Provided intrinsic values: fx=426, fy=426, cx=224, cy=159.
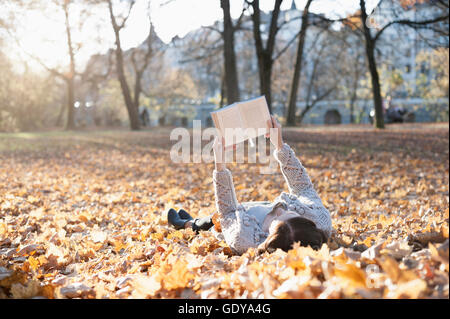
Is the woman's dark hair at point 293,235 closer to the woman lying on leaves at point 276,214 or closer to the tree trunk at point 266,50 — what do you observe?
the woman lying on leaves at point 276,214

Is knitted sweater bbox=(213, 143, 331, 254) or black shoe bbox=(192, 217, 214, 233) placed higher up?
knitted sweater bbox=(213, 143, 331, 254)

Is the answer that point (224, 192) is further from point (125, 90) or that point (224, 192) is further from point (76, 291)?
point (125, 90)

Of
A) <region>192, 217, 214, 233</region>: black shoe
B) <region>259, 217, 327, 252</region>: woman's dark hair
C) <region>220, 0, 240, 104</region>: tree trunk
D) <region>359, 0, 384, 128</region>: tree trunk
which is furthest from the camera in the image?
<region>359, 0, 384, 128</region>: tree trunk

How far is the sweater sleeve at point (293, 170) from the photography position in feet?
11.6

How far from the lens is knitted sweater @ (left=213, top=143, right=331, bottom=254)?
3174 mm

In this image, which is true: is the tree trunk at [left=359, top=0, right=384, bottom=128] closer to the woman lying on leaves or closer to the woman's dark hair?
the woman lying on leaves

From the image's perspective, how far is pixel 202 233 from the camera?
3893 mm

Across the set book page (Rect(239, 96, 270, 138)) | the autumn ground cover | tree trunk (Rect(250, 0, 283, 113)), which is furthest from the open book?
tree trunk (Rect(250, 0, 283, 113))

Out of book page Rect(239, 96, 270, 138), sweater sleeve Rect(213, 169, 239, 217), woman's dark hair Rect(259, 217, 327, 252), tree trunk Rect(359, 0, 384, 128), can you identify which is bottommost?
woman's dark hair Rect(259, 217, 327, 252)

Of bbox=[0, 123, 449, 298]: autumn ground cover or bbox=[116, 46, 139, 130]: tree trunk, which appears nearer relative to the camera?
bbox=[0, 123, 449, 298]: autumn ground cover

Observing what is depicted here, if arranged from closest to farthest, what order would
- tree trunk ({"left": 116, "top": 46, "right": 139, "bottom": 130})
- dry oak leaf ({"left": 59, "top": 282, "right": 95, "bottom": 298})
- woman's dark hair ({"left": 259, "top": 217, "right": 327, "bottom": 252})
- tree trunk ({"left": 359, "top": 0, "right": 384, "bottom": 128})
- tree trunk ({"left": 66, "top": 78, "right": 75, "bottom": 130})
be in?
dry oak leaf ({"left": 59, "top": 282, "right": 95, "bottom": 298}) < woman's dark hair ({"left": 259, "top": 217, "right": 327, "bottom": 252}) < tree trunk ({"left": 359, "top": 0, "right": 384, "bottom": 128}) < tree trunk ({"left": 116, "top": 46, "right": 139, "bottom": 130}) < tree trunk ({"left": 66, "top": 78, "right": 75, "bottom": 130})

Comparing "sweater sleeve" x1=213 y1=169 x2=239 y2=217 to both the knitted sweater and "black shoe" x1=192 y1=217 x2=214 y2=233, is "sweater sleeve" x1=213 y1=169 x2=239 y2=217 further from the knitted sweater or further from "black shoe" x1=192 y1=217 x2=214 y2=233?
"black shoe" x1=192 y1=217 x2=214 y2=233

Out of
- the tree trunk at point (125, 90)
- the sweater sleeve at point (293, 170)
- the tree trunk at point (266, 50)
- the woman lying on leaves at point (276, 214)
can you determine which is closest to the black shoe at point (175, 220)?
the woman lying on leaves at point (276, 214)
